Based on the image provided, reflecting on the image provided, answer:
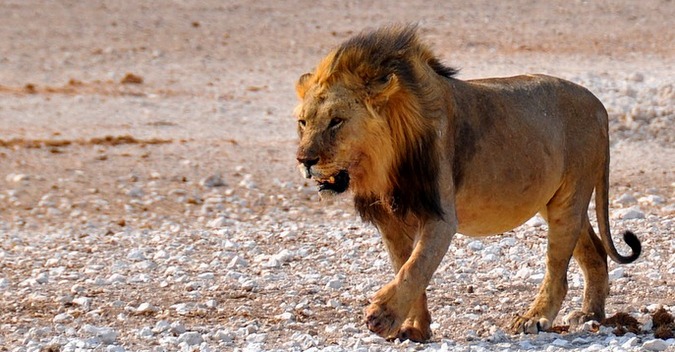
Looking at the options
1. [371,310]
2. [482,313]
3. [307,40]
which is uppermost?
[371,310]

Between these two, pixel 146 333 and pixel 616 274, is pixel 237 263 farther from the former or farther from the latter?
pixel 616 274

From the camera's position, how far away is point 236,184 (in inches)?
387

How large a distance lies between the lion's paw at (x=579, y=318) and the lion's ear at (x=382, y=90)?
4.87ft

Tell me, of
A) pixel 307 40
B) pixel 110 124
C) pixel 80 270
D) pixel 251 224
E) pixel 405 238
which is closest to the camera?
pixel 405 238

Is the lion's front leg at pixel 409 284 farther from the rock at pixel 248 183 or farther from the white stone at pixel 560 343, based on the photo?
the rock at pixel 248 183

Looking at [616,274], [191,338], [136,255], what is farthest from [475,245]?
[191,338]

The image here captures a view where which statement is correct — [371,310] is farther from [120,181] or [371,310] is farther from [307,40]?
[307,40]

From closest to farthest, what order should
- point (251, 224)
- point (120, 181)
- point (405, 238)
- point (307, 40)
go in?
point (405, 238) → point (251, 224) → point (120, 181) → point (307, 40)

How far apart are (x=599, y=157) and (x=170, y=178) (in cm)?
440

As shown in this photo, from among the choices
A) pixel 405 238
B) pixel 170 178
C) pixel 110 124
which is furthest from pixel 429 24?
pixel 405 238

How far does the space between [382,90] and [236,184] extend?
478 cm

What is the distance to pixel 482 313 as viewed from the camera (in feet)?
20.5

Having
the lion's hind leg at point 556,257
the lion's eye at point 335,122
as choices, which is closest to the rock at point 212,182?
the lion's hind leg at point 556,257

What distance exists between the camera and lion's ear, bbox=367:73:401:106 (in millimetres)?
5145
